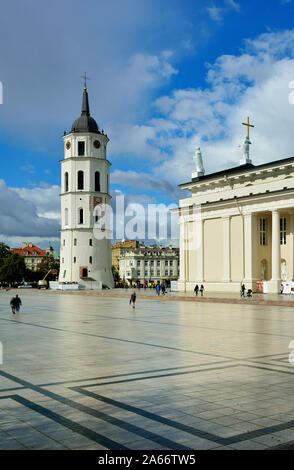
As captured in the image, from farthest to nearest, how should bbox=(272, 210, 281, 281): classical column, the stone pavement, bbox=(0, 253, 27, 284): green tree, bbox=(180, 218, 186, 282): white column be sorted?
bbox=(0, 253, 27, 284): green tree < bbox=(180, 218, 186, 282): white column < bbox=(272, 210, 281, 281): classical column < the stone pavement

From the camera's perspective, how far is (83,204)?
77938 millimetres

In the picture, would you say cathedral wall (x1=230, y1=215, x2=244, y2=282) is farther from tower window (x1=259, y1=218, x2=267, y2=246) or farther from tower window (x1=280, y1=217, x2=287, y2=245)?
tower window (x1=280, y1=217, x2=287, y2=245)

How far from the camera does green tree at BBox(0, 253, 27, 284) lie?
320 ft

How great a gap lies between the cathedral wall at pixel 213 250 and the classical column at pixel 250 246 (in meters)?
4.06

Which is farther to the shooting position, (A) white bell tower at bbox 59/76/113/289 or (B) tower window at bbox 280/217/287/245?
(A) white bell tower at bbox 59/76/113/289

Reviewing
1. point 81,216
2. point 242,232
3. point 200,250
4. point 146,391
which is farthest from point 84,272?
point 146,391

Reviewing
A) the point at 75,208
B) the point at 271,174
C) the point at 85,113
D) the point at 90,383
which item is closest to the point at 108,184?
the point at 75,208

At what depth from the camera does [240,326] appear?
760 inches

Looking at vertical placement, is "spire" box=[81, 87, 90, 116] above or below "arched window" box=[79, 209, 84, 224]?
above

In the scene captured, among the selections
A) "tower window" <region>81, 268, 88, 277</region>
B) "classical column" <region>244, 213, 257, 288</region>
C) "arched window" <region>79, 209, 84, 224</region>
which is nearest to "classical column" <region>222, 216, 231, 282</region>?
"classical column" <region>244, 213, 257, 288</region>

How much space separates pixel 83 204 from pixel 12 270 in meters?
28.8

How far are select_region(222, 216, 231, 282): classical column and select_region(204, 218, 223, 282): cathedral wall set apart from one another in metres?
1.01

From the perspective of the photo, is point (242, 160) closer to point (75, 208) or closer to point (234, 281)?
point (234, 281)
